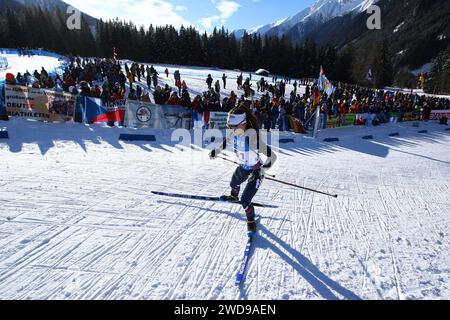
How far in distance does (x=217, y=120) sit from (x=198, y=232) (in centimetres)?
937

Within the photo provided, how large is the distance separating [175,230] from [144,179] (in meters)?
2.62

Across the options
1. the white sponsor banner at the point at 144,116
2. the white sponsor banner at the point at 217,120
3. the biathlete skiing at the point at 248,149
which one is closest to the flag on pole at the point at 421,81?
the white sponsor banner at the point at 217,120

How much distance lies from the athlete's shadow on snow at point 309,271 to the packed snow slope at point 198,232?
0.02m

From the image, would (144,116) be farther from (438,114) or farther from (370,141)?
(438,114)

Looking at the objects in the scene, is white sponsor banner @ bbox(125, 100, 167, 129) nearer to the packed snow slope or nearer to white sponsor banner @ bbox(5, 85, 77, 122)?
white sponsor banner @ bbox(5, 85, 77, 122)

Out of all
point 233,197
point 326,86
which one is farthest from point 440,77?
point 233,197

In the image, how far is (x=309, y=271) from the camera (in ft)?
13.6

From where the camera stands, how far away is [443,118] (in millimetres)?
22578

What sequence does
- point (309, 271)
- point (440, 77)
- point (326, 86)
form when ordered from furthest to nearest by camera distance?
1. point (440, 77)
2. point (326, 86)
3. point (309, 271)

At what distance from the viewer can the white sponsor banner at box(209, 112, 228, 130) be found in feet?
44.9

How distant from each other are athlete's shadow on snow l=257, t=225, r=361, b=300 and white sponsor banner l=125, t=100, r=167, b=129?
8.98m

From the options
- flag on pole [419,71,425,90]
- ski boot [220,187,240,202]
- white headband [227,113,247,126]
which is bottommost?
ski boot [220,187,240,202]

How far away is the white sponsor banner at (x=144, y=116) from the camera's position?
12602 millimetres

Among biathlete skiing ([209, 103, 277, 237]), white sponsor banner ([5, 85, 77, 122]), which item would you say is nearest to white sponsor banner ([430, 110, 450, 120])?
biathlete skiing ([209, 103, 277, 237])
